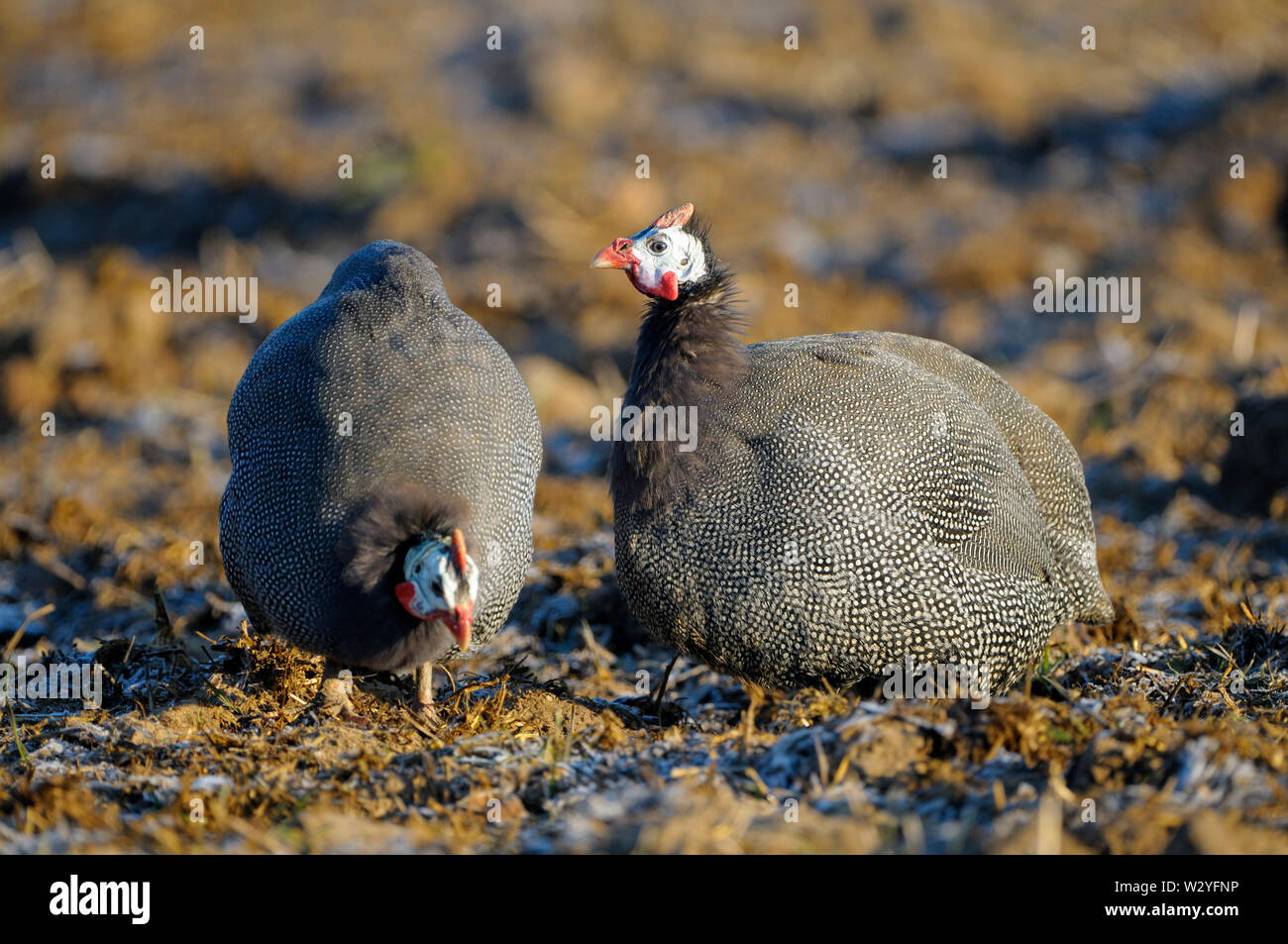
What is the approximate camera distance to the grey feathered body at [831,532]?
4152mm

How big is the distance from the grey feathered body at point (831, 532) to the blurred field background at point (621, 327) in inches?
12.9

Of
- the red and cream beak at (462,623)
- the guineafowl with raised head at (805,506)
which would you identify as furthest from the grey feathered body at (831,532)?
the red and cream beak at (462,623)

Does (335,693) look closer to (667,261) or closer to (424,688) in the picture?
(424,688)

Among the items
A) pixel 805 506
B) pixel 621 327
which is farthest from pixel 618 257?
pixel 621 327

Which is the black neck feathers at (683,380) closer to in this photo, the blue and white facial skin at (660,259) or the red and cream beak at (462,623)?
the blue and white facial skin at (660,259)

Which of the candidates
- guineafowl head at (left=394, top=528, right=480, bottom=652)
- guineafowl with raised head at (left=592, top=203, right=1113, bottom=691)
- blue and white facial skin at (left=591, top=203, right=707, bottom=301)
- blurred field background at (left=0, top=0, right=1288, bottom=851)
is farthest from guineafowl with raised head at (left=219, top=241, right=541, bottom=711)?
blue and white facial skin at (left=591, top=203, right=707, bottom=301)

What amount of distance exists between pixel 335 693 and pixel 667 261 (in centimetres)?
197

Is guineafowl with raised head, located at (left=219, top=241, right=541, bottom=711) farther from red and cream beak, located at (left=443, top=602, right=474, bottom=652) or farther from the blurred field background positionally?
the blurred field background

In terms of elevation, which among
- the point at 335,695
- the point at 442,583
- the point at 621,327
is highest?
the point at 621,327

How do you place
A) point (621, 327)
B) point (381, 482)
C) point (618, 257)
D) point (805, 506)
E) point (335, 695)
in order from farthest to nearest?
Result: point (621, 327), point (618, 257), point (335, 695), point (805, 506), point (381, 482)

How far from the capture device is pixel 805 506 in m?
4.18

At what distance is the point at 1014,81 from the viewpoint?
46.5 feet

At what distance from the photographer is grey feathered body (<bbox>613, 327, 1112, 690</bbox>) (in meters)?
4.15

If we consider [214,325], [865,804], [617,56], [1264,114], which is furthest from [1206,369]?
[617,56]
